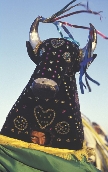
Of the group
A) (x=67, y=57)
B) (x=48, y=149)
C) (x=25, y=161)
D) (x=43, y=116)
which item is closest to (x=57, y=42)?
(x=67, y=57)

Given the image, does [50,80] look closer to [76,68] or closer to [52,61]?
[52,61]

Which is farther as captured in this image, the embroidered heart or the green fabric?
the embroidered heart

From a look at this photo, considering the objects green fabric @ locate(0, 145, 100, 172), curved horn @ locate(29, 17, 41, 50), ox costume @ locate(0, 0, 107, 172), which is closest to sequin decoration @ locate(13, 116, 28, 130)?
ox costume @ locate(0, 0, 107, 172)

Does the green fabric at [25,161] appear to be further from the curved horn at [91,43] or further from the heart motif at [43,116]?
the curved horn at [91,43]

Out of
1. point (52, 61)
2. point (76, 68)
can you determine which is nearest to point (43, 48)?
point (52, 61)

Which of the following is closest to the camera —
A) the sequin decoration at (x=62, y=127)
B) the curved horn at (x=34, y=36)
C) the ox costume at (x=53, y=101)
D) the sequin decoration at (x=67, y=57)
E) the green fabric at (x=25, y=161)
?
the green fabric at (x=25, y=161)

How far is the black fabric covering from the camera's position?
6.92 ft

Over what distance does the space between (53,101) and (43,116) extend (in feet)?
0.44

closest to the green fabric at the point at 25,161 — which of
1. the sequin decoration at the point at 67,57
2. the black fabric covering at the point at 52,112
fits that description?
the black fabric covering at the point at 52,112

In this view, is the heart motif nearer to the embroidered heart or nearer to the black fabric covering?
the black fabric covering

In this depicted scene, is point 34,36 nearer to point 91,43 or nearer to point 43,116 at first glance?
point 91,43

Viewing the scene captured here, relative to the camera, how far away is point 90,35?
2.39 metres

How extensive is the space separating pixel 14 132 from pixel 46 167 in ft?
1.92

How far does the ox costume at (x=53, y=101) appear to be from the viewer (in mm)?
2024
